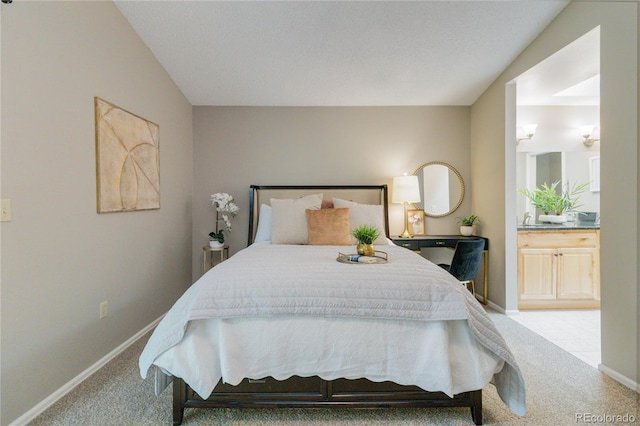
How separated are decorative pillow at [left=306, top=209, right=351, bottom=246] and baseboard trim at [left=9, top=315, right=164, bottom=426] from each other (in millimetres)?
1808

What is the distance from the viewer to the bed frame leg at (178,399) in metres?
1.79

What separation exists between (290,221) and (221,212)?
1.27 m

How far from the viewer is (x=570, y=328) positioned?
3199 millimetres

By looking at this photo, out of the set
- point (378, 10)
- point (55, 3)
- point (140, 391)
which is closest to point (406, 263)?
point (140, 391)

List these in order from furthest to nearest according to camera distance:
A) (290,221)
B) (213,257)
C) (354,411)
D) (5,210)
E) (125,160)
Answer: (213,257) → (290,221) → (125,160) → (354,411) → (5,210)

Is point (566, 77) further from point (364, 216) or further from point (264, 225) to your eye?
point (264, 225)

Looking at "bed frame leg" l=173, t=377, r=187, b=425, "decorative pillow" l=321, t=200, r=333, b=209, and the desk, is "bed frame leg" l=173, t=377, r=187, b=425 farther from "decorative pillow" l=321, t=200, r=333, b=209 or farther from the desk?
the desk

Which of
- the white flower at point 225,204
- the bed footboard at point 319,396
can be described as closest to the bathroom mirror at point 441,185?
the white flower at point 225,204

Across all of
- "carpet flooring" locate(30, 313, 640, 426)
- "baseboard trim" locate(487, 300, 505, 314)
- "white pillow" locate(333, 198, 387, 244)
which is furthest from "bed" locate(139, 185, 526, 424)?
"baseboard trim" locate(487, 300, 505, 314)

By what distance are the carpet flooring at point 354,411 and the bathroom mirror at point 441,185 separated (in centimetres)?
238

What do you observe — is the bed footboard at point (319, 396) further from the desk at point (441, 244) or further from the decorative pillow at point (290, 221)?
the desk at point (441, 244)

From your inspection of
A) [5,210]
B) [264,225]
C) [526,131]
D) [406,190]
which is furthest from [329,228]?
[526,131]

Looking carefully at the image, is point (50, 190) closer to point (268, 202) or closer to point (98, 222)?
point (98, 222)

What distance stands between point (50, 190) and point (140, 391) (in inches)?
53.8
